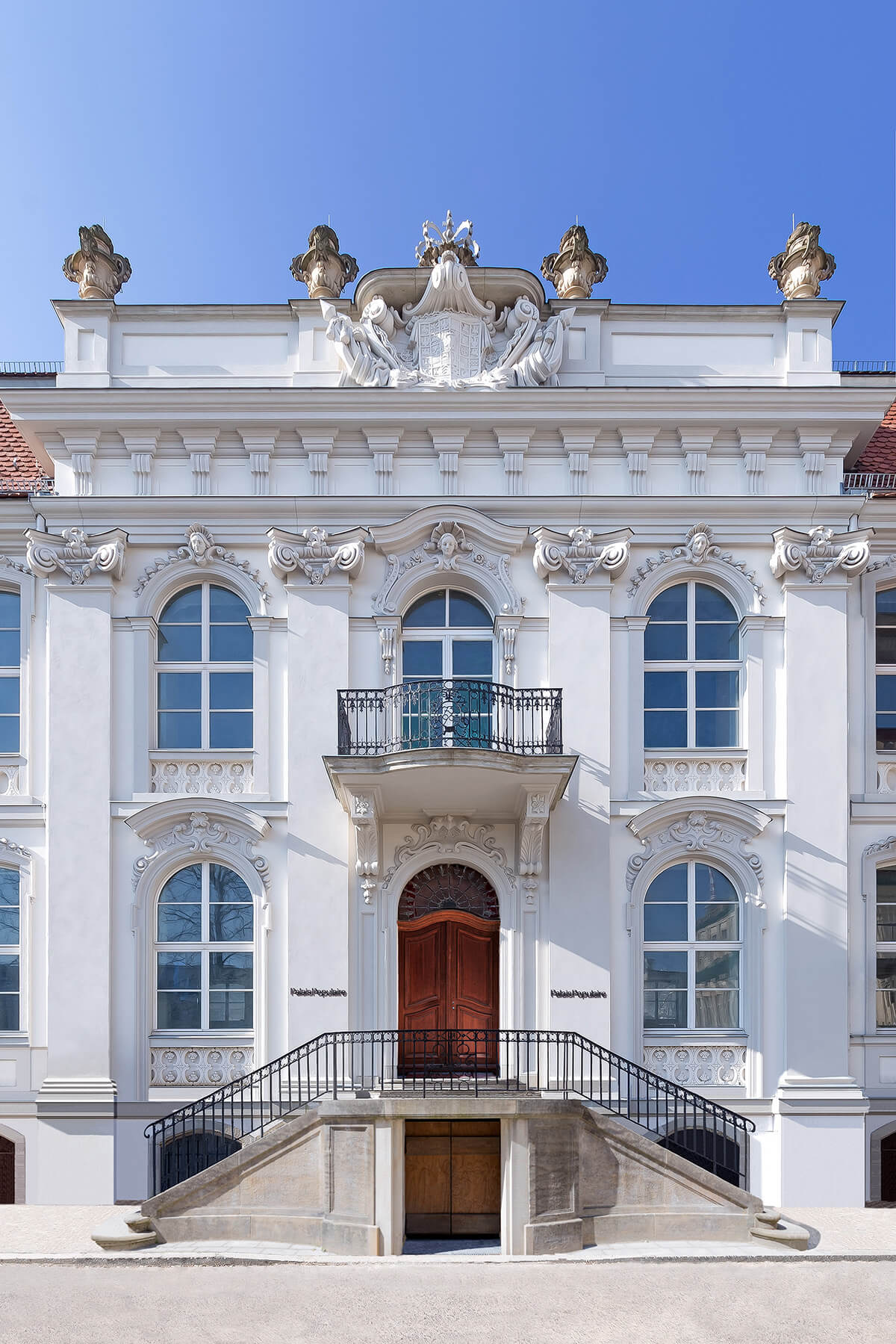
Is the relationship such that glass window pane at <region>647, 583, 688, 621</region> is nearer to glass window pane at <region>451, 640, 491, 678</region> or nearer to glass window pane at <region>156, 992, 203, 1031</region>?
glass window pane at <region>451, 640, 491, 678</region>

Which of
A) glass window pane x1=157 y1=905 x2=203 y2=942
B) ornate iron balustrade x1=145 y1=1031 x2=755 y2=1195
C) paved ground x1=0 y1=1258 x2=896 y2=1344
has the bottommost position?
paved ground x1=0 y1=1258 x2=896 y2=1344

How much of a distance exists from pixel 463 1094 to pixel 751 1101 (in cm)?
431

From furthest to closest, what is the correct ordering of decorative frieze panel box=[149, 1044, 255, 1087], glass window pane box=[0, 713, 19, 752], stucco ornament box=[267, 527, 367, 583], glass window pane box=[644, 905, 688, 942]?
glass window pane box=[0, 713, 19, 752] → stucco ornament box=[267, 527, 367, 583] → glass window pane box=[644, 905, 688, 942] → decorative frieze panel box=[149, 1044, 255, 1087]

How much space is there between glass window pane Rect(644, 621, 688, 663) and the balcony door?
2.18 meters

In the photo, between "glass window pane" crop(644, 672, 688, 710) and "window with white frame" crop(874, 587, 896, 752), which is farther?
"window with white frame" crop(874, 587, 896, 752)

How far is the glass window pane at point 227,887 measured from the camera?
1478cm

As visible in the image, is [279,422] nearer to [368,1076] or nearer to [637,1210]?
[368,1076]

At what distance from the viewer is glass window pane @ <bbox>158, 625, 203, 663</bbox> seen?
15.2 m

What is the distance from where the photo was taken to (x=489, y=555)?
591 inches

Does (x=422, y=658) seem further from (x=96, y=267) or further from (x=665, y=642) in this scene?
(x=96, y=267)

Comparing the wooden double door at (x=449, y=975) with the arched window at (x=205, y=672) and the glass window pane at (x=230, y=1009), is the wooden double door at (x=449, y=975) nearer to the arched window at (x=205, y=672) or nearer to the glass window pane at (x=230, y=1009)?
the glass window pane at (x=230, y=1009)

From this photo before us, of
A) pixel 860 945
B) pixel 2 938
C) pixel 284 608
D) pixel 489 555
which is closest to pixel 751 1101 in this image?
pixel 860 945

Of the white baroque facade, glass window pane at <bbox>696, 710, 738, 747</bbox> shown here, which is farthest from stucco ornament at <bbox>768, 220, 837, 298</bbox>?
glass window pane at <bbox>696, 710, 738, 747</bbox>

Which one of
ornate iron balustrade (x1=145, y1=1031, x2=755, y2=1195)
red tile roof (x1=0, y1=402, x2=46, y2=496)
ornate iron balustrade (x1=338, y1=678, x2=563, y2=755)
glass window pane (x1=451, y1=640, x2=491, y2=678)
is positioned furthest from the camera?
red tile roof (x1=0, y1=402, x2=46, y2=496)
